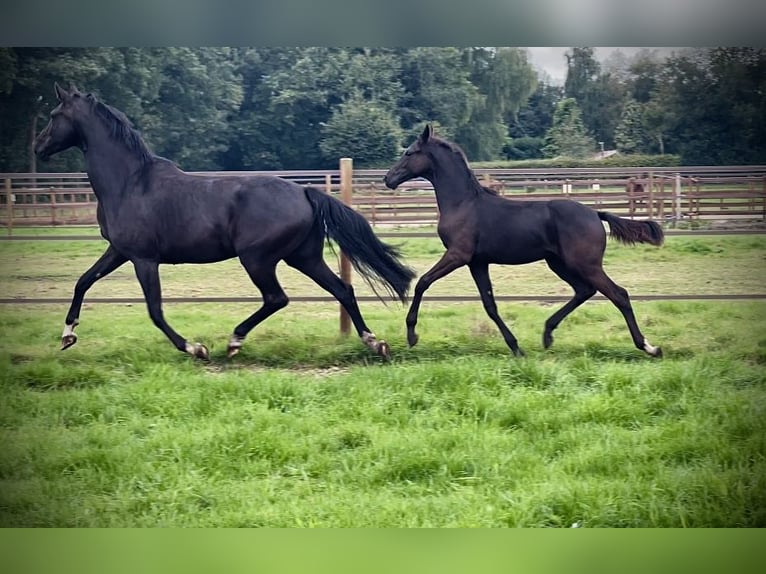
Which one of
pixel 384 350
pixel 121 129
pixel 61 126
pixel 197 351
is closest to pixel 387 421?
pixel 384 350

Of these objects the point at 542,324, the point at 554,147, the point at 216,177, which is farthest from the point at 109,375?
the point at 554,147

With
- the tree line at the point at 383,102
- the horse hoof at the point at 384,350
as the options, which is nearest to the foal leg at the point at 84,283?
the tree line at the point at 383,102

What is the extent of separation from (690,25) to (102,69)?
7.49 ft

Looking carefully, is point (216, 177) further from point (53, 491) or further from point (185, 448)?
point (53, 491)

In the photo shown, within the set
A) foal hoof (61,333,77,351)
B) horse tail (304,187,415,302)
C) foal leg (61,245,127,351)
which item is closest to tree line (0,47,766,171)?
horse tail (304,187,415,302)

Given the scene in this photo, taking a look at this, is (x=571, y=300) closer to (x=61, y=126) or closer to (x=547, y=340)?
(x=547, y=340)

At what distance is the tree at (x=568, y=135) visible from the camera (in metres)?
3.45

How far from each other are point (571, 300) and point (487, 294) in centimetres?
35

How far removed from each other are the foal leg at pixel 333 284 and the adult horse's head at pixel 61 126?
105 cm

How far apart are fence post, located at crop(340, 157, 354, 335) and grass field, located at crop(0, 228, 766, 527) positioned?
4 cm

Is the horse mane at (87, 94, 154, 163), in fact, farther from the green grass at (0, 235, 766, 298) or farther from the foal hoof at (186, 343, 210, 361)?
the foal hoof at (186, 343, 210, 361)

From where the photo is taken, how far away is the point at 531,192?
11.8 feet

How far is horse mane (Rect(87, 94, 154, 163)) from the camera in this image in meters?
3.49

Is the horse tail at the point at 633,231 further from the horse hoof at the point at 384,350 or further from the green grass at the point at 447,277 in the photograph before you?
the horse hoof at the point at 384,350
